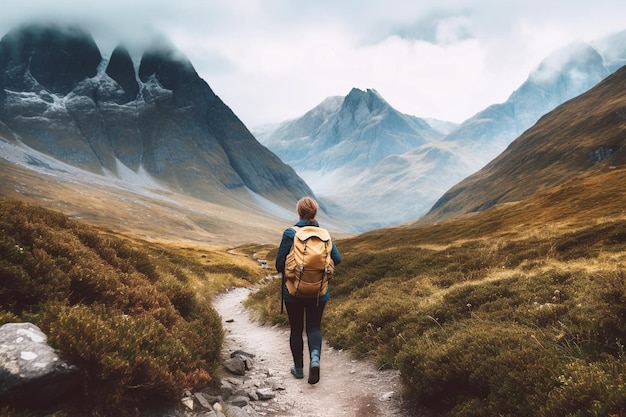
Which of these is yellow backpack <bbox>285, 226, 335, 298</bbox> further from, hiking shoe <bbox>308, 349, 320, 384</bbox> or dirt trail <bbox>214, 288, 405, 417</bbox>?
dirt trail <bbox>214, 288, 405, 417</bbox>

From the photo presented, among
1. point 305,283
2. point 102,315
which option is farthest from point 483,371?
point 102,315

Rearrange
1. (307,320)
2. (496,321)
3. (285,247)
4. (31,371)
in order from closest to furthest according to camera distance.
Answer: (31,371), (285,247), (307,320), (496,321)

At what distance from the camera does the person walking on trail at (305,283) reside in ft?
31.1

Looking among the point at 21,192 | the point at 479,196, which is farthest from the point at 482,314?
the point at 21,192

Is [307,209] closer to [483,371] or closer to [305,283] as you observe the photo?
[305,283]

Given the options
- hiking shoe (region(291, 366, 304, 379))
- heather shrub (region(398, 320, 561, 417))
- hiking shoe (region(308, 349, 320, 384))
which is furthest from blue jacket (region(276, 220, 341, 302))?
heather shrub (region(398, 320, 561, 417))

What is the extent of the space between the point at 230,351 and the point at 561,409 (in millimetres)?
10420

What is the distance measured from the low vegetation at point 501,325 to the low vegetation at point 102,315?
495 centimetres

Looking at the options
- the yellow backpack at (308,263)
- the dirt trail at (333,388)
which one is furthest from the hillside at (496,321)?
Result: the yellow backpack at (308,263)

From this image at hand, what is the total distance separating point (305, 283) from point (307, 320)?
5.27 feet

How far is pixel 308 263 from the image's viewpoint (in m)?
9.26

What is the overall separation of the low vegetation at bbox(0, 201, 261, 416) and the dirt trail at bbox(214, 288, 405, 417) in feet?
6.42

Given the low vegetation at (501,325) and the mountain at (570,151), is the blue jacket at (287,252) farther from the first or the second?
the mountain at (570,151)

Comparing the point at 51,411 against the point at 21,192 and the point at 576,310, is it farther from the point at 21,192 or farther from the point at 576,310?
the point at 21,192
